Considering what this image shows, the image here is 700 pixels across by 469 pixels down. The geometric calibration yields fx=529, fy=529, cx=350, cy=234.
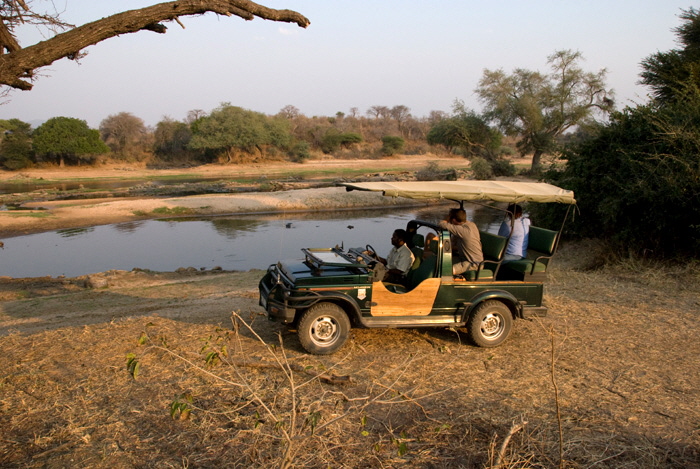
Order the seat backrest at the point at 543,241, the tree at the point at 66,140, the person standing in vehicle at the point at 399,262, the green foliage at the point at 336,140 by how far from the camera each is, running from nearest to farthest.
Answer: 1. the person standing in vehicle at the point at 399,262
2. the seat backrest at the point at 543,241
3. the tree at the point at 66,140
4. the green foliage at the point at 336,140

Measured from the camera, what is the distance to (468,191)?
6871 mm

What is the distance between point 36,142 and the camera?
57562 millimetres

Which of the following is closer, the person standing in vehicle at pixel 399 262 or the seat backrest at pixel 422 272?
the seat backrest at pixel 422 272

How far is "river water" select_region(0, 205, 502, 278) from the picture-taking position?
18859 millimetres

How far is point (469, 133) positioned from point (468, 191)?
44115 millimetres

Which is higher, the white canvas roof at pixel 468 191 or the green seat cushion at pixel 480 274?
the white canvas roof at pixel 468 191

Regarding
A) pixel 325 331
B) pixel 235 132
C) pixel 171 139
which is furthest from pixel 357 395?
pixel 171 139

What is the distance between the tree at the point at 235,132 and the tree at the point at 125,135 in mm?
7821

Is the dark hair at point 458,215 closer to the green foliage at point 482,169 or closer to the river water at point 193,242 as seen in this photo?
the river water at point 193,242

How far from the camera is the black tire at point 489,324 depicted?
6.86m

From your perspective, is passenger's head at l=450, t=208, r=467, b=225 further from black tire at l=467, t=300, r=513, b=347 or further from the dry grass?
the dry grass

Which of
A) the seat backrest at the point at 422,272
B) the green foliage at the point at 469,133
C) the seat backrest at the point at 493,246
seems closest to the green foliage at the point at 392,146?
the green foliage at the point at 469,133

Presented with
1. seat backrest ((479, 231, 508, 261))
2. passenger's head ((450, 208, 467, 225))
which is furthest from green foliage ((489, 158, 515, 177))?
passenger's head ((450, 208, 467, 225))

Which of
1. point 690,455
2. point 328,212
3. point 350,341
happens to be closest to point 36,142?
point 328,212
